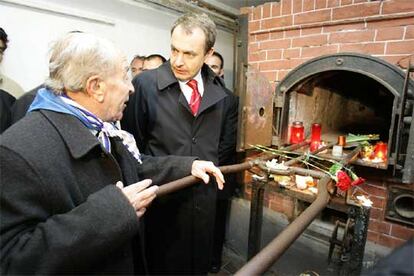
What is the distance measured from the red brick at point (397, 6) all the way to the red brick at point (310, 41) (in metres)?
0.37

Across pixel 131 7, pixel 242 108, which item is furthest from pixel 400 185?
pixel 131 7

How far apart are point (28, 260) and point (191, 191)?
3.53ft

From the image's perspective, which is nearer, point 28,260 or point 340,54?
point 28,260

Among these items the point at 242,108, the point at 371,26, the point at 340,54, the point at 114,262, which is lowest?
the point at 114,262

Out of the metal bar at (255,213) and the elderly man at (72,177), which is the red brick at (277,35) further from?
the elderly man at (72,177)

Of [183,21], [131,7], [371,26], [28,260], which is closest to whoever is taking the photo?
[28,260]

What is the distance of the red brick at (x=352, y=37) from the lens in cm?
185

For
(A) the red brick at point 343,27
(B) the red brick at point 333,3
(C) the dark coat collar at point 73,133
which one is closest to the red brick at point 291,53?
(A) the red brick at point 343,27

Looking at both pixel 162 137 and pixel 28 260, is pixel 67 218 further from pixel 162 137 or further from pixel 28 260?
pixel 162 137

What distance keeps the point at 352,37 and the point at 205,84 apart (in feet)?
3.32

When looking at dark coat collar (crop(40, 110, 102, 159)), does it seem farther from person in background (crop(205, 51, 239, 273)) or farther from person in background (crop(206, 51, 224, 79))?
person in background (crop(206, 51, 224, 79))

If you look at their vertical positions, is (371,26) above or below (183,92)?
above

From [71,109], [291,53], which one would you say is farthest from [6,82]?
[291,53]

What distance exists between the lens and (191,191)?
177 cm
